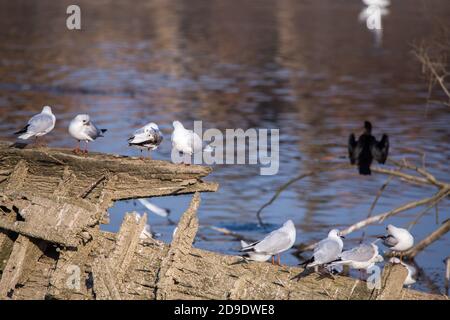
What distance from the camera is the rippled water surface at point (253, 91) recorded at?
2957 cm

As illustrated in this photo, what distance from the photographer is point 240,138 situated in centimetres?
3900

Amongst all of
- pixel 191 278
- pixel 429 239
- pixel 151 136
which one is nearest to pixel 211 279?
pixel 191 278

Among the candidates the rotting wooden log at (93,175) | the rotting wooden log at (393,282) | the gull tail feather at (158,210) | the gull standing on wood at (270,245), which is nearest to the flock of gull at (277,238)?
the gull standing on wood at (270,245)

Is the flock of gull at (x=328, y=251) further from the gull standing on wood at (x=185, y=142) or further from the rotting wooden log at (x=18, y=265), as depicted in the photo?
the rotting wooden log at (x=18, y=265)

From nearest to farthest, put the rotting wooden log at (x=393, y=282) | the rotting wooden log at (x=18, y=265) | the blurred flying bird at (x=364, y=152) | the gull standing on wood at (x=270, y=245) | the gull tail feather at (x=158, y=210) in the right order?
the rotting wooden log at (x=393, y=282), the gull standing on wood at (x=270, y=245), the rotting wooden log at (x=18, y=265), the blurred flying bird at (x=364, y=152), the gull tail feather at (x=158, y=210)

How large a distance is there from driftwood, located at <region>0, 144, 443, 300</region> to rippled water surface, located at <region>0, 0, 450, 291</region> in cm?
955

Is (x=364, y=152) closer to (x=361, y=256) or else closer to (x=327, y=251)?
(x=361, y=256)

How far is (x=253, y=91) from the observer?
52.8 m

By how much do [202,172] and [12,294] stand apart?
3.40 meters

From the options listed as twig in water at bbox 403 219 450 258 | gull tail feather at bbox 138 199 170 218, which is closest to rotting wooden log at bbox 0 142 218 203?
twig in water at bbox 403 219 450 258

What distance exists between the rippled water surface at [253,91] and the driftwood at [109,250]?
9549mm

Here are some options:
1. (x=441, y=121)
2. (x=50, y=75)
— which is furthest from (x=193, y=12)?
(x=441, y=121)

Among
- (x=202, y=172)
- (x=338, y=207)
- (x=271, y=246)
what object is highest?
(x=202, y=172)
